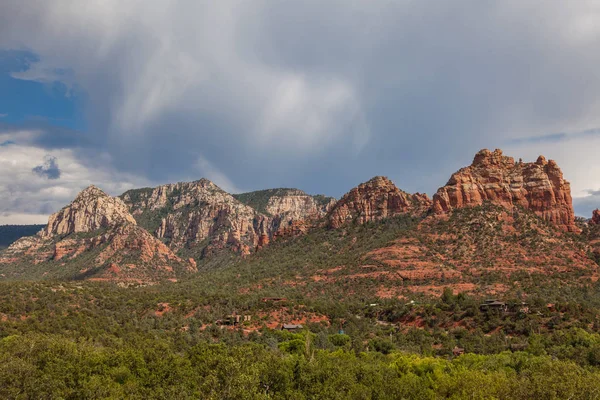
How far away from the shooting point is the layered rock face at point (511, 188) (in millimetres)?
127438

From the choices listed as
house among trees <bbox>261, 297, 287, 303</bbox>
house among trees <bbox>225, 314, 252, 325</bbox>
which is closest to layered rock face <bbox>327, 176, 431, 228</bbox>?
house among trees <bbox>261, 297, 287, 303</bbox>

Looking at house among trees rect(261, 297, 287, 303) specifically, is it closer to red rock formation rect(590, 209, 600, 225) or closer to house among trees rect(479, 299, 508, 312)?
house among trees rect(479, 299, 508, 312)

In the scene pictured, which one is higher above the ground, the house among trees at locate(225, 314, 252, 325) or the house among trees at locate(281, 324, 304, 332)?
the house among trees at locate(225, 314, 252, 325)

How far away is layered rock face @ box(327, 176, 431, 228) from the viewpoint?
152 metres

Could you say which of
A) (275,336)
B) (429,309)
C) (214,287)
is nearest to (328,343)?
(275,336)

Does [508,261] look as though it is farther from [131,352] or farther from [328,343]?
[131,352]

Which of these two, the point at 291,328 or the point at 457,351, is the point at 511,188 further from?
the point at 291,328

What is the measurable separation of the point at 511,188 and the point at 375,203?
42.7 metres

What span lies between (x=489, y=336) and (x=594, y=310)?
54.6ft

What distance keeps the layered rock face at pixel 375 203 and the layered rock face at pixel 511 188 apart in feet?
47.7

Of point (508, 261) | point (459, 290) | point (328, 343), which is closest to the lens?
point (328, 343)

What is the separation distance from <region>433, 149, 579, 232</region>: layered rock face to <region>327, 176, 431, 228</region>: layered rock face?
572 inches

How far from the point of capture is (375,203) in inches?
6161

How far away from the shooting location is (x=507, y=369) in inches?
1790
